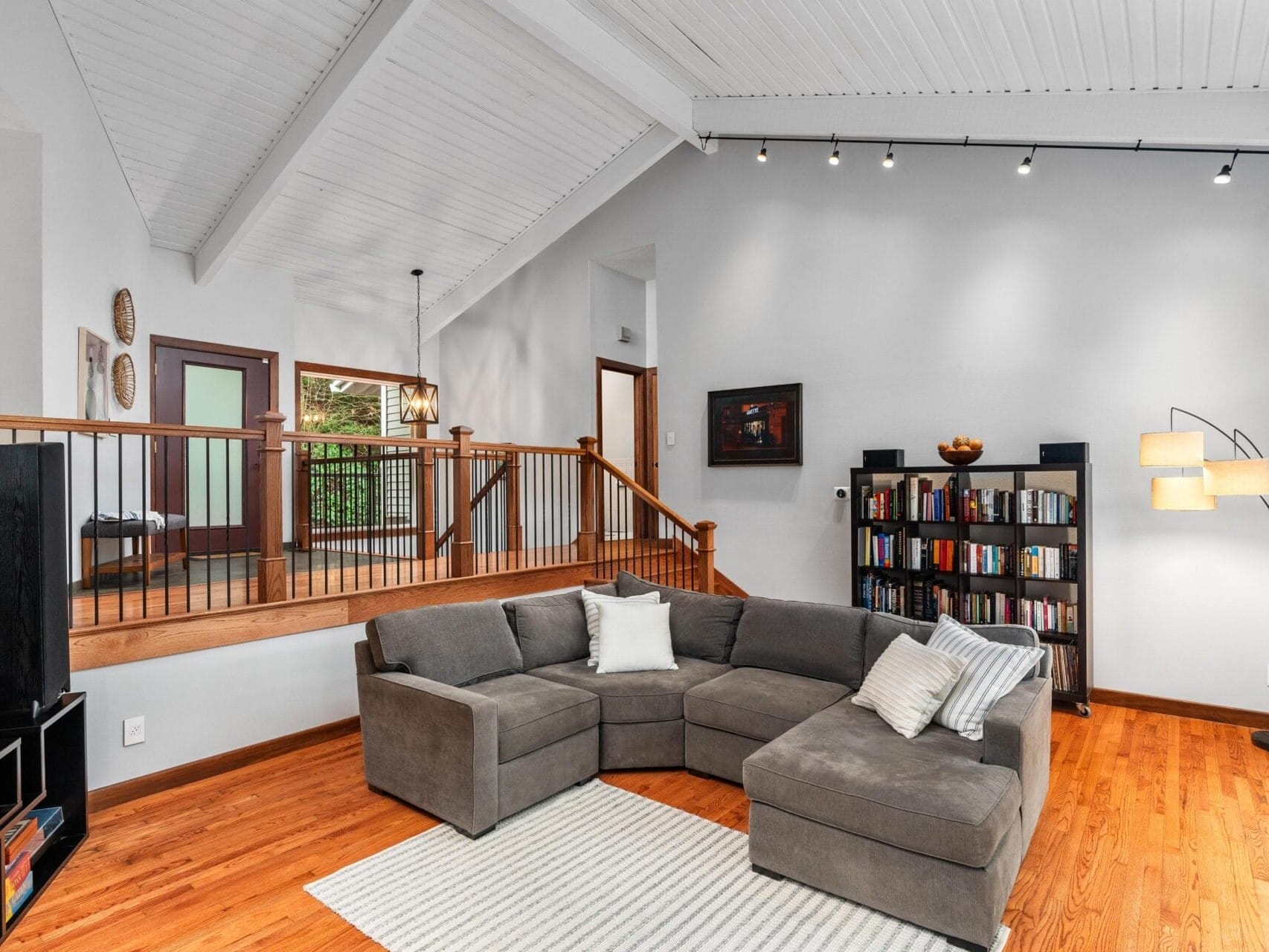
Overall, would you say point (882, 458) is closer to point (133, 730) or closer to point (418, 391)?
point (418, 391)

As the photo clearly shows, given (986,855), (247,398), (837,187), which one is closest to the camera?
(986,855)

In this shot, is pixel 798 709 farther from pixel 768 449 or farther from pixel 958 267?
pixel 958 267

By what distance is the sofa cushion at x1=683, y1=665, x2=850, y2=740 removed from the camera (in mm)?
3115

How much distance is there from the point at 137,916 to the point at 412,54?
4.82 meters

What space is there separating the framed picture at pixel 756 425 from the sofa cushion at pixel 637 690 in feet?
8.80

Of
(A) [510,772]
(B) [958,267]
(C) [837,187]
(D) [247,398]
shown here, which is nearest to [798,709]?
(A) [510,772]

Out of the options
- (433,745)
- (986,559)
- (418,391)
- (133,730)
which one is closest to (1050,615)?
(986,559)

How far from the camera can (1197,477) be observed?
3.85 metres

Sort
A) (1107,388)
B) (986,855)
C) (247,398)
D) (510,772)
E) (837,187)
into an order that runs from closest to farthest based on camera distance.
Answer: (986,855) → (510,772) → (1107,388) → (837,187) → (247,398)

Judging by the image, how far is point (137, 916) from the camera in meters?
2.33

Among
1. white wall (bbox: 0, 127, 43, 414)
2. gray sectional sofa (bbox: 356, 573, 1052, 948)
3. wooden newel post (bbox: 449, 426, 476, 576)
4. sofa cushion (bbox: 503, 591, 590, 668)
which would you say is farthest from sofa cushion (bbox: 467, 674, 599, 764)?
white wall (bbox: 0, 127, 43, 414)

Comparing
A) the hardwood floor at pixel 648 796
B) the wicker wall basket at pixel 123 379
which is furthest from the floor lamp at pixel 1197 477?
the wicker wall basket at pixel 123 379

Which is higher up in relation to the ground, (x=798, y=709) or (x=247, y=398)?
(x=247, y=398)

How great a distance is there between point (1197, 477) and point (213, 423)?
7320 millimetres
